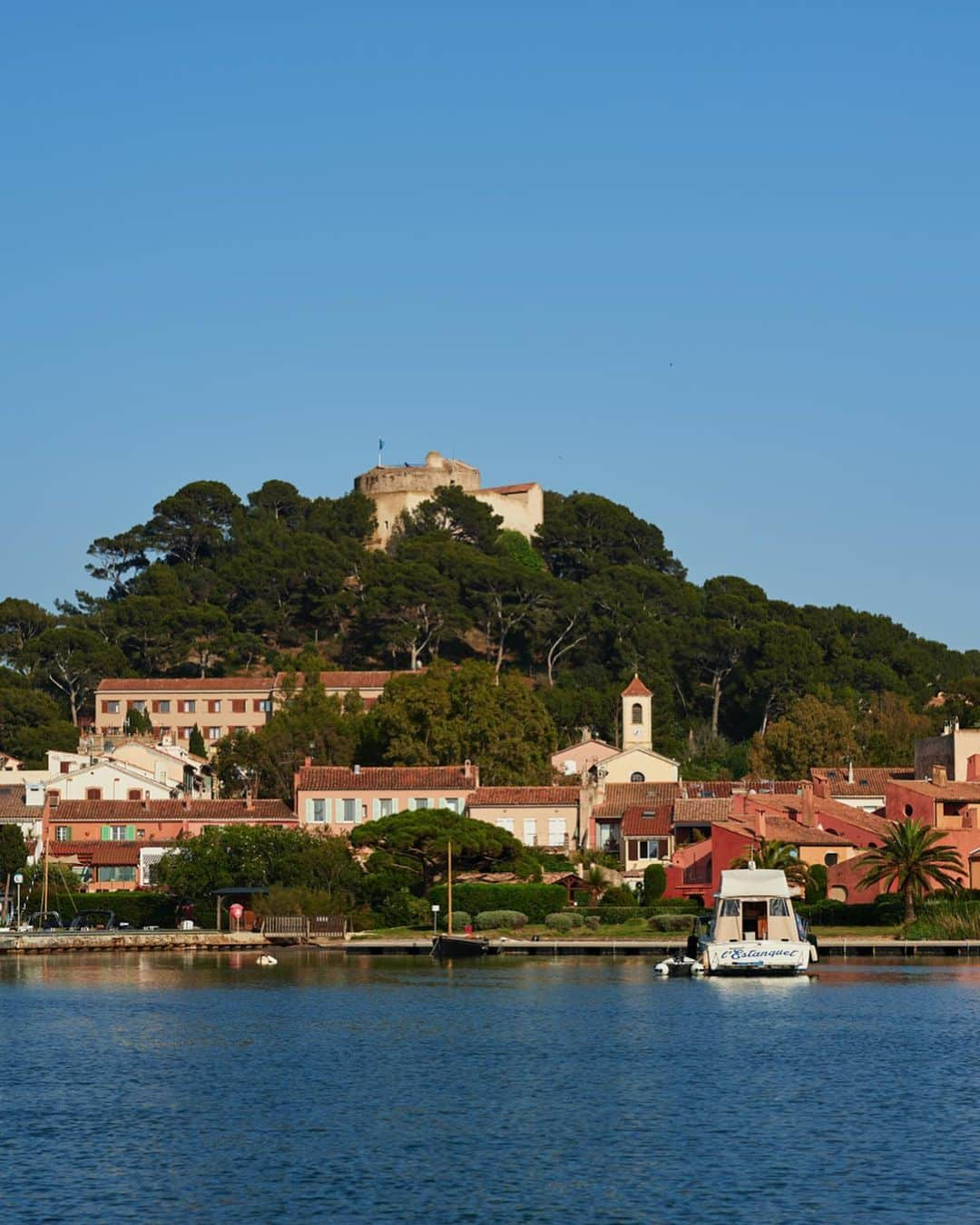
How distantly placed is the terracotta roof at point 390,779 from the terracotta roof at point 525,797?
4.83 ft

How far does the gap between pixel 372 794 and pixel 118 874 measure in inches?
501

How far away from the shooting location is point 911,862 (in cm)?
7788

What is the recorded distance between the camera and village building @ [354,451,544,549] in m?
176

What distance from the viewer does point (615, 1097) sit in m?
41.6

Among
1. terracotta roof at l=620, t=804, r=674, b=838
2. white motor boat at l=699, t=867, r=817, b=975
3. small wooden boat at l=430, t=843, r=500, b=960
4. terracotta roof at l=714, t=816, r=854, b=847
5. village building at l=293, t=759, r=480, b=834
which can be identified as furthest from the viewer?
village building at l=293, t=759, r=480, b=834

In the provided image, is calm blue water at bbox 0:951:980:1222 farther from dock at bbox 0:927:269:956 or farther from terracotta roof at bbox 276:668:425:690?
terracotta roof at bbox 276:668:425:690

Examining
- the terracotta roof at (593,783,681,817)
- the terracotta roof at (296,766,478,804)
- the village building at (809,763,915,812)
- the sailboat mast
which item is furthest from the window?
the village building at (809,763,915,812)

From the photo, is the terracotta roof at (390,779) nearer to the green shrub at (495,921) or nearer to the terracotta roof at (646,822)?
the terracotta roof at (646,822)

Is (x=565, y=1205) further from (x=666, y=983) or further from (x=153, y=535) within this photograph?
(x=153, y=535)

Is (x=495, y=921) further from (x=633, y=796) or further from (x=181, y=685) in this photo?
(x=181, y=685)

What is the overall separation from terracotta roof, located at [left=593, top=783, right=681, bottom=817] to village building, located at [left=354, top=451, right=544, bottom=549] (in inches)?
2925

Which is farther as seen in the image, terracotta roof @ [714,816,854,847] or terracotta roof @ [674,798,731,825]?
terracotta roof @ [674,798,731,825]

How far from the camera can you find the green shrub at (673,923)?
81688 millimetres

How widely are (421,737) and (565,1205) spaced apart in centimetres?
7694
